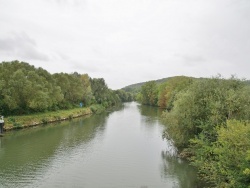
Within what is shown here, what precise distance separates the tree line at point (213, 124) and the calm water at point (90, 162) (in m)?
3.17

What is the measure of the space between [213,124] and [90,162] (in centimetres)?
1535

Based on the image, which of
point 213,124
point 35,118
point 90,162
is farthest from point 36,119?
point 213,124

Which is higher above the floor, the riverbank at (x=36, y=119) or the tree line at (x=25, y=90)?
the tree line at (x=25, y=90)

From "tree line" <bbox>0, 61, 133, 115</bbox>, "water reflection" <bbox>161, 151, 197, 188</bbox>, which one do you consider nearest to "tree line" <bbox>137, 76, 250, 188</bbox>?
"water reflection" <bbox>161, 151, 197, 188</bbox>

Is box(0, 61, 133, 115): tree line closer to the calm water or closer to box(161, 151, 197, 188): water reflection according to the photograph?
the calm water

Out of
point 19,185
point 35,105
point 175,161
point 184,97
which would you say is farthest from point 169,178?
point 35,105

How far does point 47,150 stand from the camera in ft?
126

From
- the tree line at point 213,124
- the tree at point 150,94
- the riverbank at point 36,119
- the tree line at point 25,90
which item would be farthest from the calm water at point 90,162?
the tree at point 150,94

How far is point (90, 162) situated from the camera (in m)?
32.9

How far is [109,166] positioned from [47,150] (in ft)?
38.3

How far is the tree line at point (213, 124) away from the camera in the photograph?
1853 cm

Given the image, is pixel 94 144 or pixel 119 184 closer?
pixel 119 184

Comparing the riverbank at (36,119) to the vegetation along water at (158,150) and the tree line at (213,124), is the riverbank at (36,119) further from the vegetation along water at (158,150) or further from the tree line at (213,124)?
the tree line at (213,124)

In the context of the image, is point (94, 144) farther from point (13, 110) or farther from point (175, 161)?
point (13, 110)
